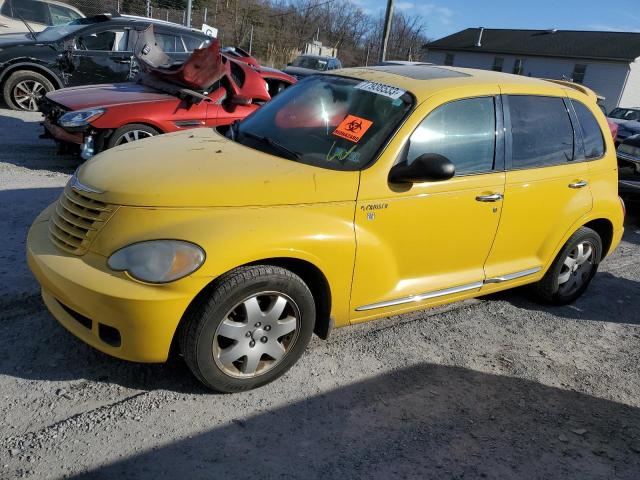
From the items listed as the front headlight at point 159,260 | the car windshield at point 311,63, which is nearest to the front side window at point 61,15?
the car windshield at point 311,63

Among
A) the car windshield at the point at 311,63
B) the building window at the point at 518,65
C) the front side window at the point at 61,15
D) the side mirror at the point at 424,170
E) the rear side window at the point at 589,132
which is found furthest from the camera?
the building window at the point at 518,65

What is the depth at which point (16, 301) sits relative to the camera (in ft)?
11.4

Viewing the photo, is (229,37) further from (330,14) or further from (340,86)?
(340,86)

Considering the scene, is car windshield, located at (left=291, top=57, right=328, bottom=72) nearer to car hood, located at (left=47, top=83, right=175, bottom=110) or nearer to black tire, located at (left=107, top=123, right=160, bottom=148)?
car hood, located at (left=47, top=83, right=175, bottom=110)

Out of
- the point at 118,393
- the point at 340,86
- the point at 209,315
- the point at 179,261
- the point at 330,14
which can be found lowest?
the point at 118,393

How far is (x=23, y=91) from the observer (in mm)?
9281

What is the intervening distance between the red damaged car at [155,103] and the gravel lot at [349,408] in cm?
241

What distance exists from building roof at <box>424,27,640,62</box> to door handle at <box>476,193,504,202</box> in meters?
37.2

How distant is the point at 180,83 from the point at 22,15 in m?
8.61

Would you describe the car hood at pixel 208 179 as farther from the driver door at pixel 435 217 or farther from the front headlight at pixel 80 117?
the front headlight at pixel 80 117

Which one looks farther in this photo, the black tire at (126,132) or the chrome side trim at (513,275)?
the black tire at (126,132)

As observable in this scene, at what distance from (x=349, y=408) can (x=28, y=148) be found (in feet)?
21.6

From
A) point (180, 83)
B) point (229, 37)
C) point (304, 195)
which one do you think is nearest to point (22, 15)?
point (180, 83)

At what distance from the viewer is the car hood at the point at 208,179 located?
2.74 m
